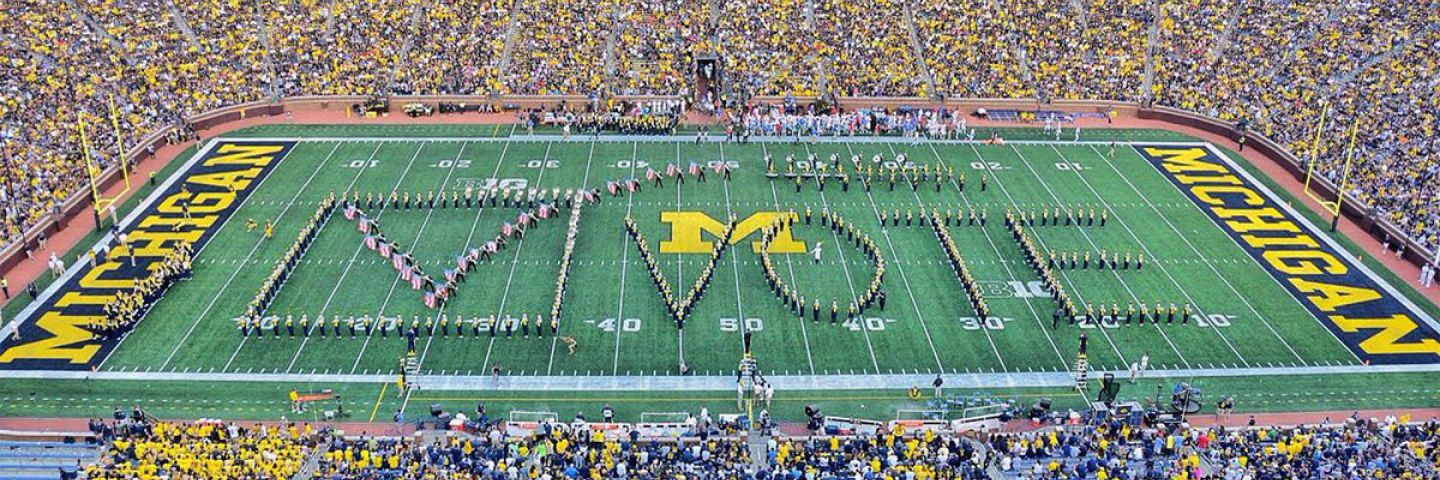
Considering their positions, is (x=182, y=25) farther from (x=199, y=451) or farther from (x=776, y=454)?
(x=776, y=454)

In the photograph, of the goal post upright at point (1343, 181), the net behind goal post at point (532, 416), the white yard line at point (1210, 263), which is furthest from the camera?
the goal post upright at point (1343, 181)

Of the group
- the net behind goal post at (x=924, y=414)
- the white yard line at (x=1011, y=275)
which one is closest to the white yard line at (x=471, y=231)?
the net behind goal post at (x=924, y=414)

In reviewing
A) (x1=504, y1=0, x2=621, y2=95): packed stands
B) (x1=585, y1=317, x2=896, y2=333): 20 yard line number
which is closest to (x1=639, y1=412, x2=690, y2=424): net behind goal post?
(x1=585, y1=317, x2=896, y2=333): 20 yard line number

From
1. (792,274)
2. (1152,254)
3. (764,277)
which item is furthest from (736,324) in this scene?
(1152,254)

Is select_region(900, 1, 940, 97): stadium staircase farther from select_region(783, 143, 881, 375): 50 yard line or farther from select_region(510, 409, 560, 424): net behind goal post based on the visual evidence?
select_region(510, 409, 560, 424): net behind goal post

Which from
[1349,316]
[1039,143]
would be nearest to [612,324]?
[1349,316]

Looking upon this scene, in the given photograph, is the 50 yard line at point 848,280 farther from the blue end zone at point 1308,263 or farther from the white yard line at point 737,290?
the blue end zone at point 1308,263

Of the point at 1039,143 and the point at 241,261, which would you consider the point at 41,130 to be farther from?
the point at 1039,143
